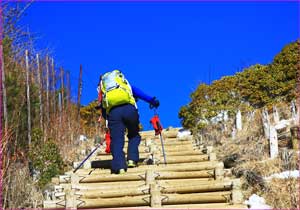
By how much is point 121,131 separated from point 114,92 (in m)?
0.59

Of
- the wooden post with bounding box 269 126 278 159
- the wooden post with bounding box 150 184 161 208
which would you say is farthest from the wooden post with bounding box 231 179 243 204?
the wooden post with bounding box 269 126 278 159

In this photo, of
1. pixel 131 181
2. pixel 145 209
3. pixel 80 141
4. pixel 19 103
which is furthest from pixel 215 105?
pixel 145 209

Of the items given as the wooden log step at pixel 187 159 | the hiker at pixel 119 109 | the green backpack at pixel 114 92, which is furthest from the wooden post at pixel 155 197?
the wooden log step at pixel 187 159

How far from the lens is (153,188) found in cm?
591

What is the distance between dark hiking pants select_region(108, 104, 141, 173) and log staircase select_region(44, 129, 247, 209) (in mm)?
215

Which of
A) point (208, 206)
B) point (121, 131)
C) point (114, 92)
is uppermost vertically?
point (114, 92)

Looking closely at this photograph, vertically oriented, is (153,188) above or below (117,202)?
above

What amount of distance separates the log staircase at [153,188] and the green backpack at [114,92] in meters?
1.01

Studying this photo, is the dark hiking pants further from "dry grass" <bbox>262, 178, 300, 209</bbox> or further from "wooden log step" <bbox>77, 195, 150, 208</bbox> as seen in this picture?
"dry grass" <bbox>262, 178, 300, 209</bbox>

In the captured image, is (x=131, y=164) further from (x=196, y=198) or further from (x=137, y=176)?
(x=196, y=198)

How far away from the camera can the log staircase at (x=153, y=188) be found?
19.4ft

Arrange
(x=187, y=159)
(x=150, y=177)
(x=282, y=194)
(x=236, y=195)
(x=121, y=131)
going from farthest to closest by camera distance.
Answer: (x=187, y=159) < (x=121, y=131) < (x=282, y=194) < (x=150, y=177) < (x=236, y=195)

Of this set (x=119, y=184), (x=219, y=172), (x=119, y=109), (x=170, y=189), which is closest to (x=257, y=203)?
(x=219, y=172)

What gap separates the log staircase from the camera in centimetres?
591
